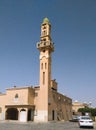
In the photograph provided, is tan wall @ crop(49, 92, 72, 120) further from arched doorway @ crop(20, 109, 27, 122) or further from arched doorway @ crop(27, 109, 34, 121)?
arched doorway @ crop(20, 109, 27, 122)

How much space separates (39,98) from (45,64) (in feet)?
23.5

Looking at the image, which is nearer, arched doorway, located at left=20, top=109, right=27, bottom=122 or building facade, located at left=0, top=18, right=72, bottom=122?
arched doorway, located at left=20, top=109, right=27, bottom=122

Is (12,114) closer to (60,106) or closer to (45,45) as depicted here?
(60,106)

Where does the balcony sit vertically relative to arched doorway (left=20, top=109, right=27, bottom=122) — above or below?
above

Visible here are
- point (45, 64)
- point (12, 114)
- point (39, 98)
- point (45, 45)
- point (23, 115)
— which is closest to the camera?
point (23, 115)

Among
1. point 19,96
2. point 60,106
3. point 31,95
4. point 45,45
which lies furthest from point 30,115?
point 45,45

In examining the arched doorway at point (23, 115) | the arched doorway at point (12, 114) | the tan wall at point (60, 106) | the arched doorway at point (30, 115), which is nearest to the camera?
the arched doorway at point (23, 115)

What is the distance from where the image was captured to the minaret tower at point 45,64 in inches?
1787

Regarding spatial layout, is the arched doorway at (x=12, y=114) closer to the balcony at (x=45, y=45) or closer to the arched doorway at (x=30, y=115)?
the arched doorway at (x=30, y=115)

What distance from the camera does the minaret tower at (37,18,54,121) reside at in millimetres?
45384

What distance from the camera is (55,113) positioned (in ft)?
163

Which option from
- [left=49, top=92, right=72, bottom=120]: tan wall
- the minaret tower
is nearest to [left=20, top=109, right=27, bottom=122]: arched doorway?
the minaret tower

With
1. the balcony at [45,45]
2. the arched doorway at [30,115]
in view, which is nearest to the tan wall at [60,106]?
the arched doorway at [30,115]

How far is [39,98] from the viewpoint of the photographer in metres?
46.5
